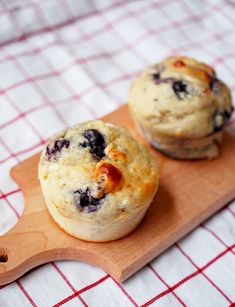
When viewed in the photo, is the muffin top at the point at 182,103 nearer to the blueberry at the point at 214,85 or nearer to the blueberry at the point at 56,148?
the blueberry at the point at 214,85

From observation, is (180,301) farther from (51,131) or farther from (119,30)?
(119,30)

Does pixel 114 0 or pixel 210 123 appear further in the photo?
pixel 114 0

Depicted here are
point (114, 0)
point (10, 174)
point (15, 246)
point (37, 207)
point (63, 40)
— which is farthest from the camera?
point (114, 0)

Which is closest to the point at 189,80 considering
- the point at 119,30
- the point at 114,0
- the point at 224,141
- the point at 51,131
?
the point at 224,141

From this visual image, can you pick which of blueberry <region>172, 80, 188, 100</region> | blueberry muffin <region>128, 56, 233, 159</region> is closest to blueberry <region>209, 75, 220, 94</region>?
blueberry muffin <region>128, 56, 233, 159</region>

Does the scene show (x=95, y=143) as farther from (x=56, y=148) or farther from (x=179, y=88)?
(x=179, y=88)

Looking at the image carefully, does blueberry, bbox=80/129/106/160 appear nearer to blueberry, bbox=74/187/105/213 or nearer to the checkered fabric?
blueberry, bbox=74/187/105/213
